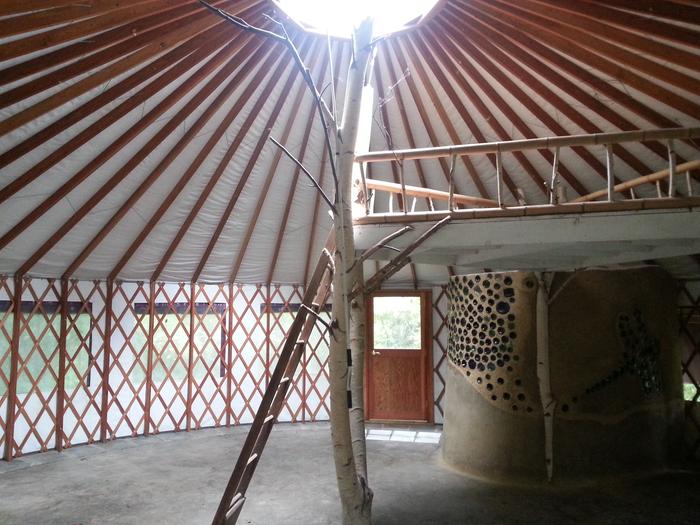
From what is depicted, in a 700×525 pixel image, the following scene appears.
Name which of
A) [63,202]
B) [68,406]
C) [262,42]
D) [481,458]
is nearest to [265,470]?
[481,458]

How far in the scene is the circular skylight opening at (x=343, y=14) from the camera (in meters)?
3.26

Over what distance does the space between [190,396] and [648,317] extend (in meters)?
4.71

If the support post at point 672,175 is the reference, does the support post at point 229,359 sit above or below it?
below

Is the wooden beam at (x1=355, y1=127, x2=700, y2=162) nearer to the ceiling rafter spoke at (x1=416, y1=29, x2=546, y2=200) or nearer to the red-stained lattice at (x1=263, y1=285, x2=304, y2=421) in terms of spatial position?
the ceiling rafter spoke at (x1=416, y1=29, x2=546, y2=200)

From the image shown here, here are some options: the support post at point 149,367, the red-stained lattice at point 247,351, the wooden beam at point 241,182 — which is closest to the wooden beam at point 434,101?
the wooden beam at point 241,182

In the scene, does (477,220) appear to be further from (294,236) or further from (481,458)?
(294,236)

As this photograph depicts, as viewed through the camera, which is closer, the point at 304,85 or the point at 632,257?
the point at 632,257

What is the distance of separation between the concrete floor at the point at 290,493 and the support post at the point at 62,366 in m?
0.21

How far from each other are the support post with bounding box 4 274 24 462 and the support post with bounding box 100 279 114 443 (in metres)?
0.79

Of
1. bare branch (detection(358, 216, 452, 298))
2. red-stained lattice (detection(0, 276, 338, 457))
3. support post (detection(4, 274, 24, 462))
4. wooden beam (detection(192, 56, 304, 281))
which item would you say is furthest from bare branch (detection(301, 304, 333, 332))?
support post (detection(4, 274, 24, 462))

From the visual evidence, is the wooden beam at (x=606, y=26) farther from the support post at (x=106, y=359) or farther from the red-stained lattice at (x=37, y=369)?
the red-stained lattice at (x=37, y=369)

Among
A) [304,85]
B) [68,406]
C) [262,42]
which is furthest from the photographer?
[68,406]

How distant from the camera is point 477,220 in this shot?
2963mm

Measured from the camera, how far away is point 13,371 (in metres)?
4.89
